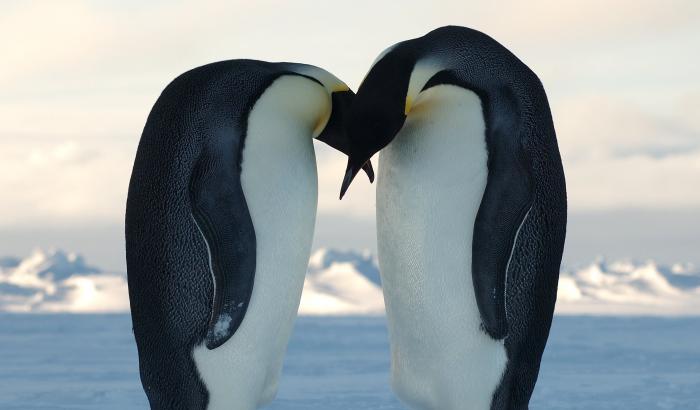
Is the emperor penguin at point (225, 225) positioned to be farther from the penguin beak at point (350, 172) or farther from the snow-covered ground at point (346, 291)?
the snow-covered ground at point (346, 291)

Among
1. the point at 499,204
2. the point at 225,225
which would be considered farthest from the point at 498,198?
→ the point at 225,225

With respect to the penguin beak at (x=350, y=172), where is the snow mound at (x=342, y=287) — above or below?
below

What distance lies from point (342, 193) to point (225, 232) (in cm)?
35

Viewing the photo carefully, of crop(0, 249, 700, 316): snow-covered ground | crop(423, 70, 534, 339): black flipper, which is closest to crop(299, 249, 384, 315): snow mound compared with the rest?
crop(0, 249, 700, 316): snow-covered ground

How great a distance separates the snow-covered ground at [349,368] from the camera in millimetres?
5594

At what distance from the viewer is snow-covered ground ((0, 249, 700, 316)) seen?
20.6 m

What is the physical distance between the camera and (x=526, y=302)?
312cm

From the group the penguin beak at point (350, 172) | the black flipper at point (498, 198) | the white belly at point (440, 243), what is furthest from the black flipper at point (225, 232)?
the black flipper at point (498, 198)

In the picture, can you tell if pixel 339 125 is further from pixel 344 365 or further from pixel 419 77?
pixel 344 365

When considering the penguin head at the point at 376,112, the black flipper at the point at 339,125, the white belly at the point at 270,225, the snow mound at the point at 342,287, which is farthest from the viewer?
the snow mound at the point at 342,287

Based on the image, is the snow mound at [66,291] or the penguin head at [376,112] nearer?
the penguin head at [376,112]

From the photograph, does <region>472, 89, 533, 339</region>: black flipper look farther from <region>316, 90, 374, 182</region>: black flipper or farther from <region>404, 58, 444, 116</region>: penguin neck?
<region>316, 90, 374, 182</region>: black flipper

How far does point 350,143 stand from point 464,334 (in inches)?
27.0

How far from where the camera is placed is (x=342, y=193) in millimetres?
2953
